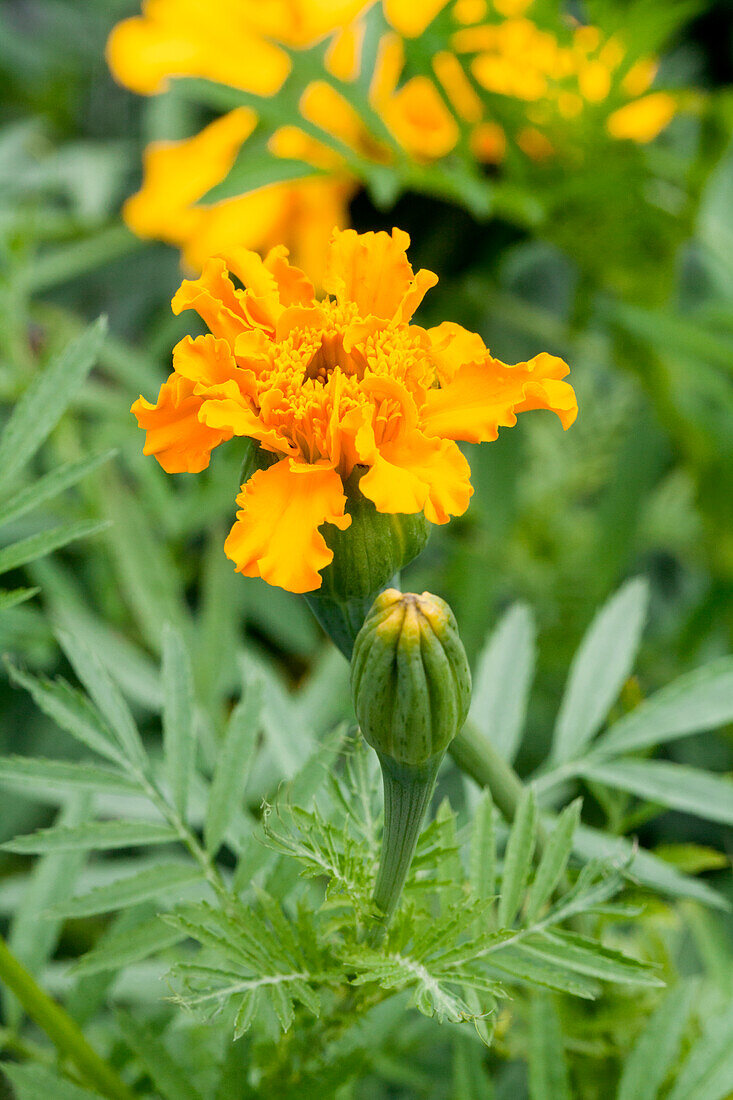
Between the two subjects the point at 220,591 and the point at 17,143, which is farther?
the point at 17,143

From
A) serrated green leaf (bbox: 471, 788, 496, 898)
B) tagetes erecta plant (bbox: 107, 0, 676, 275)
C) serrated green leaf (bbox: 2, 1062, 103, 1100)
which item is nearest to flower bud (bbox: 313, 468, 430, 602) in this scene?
serrated green leaf (bbox: 471, 788, 496, 898)

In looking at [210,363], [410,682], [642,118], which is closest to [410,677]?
[410,682]

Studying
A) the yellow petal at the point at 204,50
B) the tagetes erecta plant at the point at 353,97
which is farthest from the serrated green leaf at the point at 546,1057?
the yellow petal at the point at 204,50

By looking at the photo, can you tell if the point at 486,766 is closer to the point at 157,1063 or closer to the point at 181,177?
the point at 157,1063

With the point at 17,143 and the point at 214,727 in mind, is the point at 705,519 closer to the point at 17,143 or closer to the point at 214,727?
the point at 214,727

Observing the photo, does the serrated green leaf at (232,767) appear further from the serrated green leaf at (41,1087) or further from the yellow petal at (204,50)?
the yellow petal at (204,50)

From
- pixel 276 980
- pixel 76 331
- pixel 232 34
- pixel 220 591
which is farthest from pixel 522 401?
pixel 232 34

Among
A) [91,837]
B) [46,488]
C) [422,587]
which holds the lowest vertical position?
[422,587]
